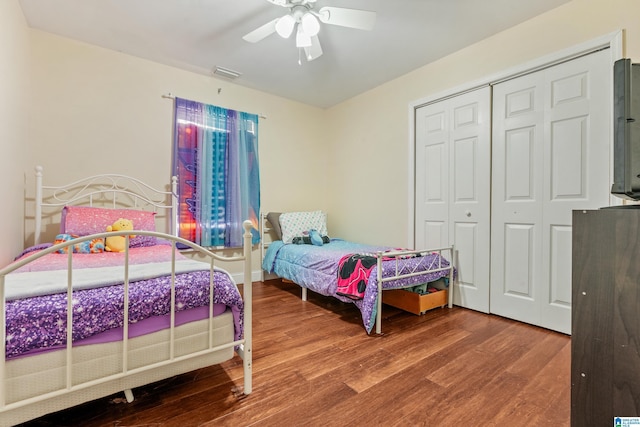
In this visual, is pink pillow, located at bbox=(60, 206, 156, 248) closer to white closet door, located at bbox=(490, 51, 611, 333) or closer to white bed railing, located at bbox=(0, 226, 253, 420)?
white bed railing, located at bbox=(0, 226, 253, 420)

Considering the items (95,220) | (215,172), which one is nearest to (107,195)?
(95,220)

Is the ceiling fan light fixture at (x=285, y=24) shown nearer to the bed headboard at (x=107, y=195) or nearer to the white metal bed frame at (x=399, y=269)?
the white metal bed frame at (x=399, y=269)

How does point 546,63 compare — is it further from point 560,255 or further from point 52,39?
point 52,39

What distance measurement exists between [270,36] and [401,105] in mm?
1571

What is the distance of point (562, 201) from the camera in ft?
7.06

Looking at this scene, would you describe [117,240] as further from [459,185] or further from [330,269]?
[459,185]

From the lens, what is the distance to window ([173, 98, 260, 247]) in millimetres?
3121

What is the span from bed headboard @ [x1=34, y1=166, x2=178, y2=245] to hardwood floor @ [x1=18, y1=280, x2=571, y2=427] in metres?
1.69

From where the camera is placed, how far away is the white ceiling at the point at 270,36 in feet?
7.02

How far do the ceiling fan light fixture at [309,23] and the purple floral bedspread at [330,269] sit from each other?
69.3 inches

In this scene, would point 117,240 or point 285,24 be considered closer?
point 285,24

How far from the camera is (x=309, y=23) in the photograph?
75.2 inches

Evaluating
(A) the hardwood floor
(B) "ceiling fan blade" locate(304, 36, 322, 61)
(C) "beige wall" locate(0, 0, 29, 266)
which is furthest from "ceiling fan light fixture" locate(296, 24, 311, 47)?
(A) the hardwood floor

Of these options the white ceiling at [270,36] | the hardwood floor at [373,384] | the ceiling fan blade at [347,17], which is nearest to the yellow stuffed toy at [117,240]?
the hardwood floor at [373,384]
